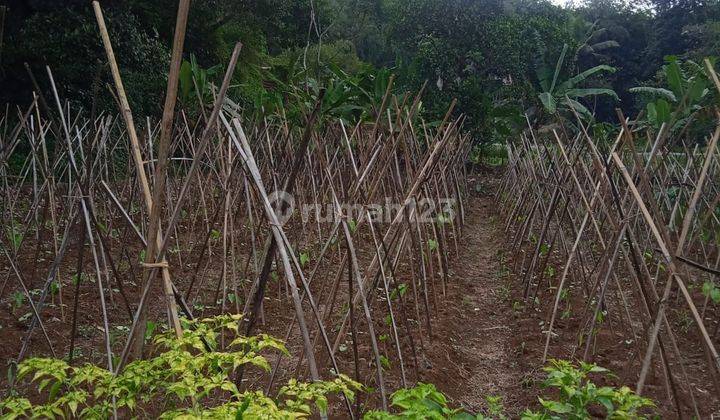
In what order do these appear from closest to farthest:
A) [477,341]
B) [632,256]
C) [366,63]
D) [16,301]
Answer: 1. [632,256]
2. [16,301]
3. [477,341]
4. [366,63]

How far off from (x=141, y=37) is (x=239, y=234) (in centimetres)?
479

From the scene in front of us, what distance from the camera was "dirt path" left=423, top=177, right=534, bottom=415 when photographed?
2.73 meters

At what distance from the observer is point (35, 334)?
291 cm

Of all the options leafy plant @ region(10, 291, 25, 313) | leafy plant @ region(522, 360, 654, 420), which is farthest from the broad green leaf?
leafy plant @ region(522, 360, 654, 420)

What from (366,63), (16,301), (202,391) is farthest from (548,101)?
(202,391)

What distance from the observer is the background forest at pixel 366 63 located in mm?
7738

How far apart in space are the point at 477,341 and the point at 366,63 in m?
12.4

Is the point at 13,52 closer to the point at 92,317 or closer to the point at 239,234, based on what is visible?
the point at 239,234

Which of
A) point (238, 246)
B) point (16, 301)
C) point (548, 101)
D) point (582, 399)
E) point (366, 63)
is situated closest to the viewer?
point (582, 399)

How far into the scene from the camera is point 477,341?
346 cm

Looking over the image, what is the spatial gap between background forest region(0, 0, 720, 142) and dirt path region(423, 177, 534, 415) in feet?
5.15

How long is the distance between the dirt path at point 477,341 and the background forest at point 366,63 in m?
1.57

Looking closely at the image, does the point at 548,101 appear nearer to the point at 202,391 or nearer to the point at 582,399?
the point at 582,399

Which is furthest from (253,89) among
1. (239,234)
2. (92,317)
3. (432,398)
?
(432,398)
